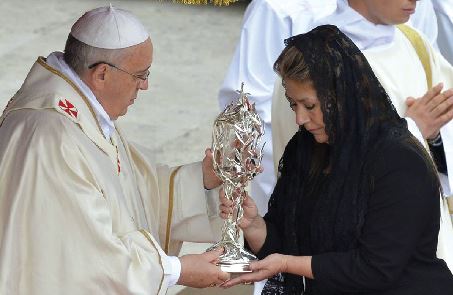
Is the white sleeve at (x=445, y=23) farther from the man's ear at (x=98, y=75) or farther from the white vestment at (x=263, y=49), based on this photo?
the man's ear at (x=98, y=75)

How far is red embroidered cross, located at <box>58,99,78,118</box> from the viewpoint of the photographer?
3486 mm

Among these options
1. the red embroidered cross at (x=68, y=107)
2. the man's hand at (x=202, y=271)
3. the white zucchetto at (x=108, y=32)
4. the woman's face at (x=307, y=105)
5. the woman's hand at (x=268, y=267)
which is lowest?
the man's hand at (x=202, y=271)

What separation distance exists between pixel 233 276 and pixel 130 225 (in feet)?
1.11

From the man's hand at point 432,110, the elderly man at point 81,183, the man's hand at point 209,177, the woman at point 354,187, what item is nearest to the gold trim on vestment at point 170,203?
the man's hand at point 209,177

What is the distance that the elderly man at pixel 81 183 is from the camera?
3383 mm

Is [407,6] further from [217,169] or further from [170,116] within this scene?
Answer: [170,116]

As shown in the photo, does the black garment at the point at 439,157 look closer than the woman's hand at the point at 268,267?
No

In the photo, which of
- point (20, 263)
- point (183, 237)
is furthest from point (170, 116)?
point (20, 263)

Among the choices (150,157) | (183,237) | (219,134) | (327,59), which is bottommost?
(183,237)

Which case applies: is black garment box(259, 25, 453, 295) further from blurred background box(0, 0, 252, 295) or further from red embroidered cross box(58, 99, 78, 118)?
blurred background box(0, 0, 252, 295)

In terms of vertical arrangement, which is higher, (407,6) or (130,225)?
(407,6)

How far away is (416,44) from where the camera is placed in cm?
397

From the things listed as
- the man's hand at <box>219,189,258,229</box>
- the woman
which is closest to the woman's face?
the woman

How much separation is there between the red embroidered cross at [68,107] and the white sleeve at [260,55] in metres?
1.79
